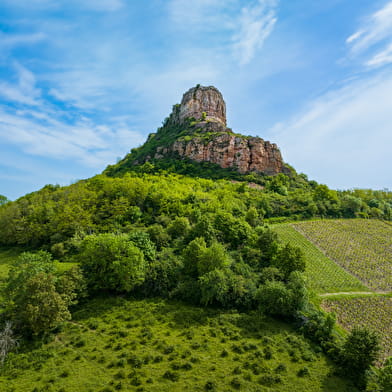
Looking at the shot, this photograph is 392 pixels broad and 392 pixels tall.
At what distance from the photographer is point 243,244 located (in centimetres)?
4366

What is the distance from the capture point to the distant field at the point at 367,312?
28984 mm

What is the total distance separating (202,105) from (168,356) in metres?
119

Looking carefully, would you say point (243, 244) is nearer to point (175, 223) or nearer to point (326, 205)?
point (175, 223)

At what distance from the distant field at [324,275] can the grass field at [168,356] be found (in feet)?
44.1

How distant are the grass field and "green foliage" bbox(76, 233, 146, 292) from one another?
3.35m

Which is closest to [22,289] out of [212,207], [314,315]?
[314,315]

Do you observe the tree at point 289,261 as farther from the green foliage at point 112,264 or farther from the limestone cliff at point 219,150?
the limestone cliff at point 219,150

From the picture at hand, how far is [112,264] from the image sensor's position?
101ft

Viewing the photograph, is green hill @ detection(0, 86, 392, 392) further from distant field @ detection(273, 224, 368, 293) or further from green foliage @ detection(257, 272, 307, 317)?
distant field @ detection(273, 224, 368, 293)

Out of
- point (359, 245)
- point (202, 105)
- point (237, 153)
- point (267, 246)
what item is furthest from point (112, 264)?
point (202, 105)


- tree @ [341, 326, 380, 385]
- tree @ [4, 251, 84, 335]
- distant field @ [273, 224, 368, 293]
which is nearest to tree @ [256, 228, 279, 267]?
distant field @ [273, 224, 368, 293]

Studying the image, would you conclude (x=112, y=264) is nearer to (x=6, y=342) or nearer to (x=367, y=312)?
(x=6, y=342)

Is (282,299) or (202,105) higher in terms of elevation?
(202,105)

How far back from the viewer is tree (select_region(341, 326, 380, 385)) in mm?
21109
